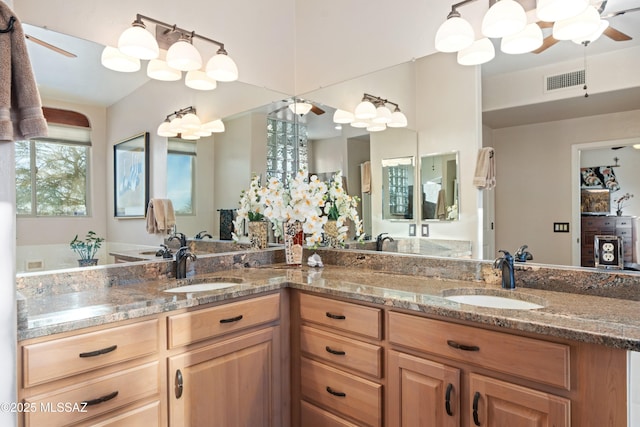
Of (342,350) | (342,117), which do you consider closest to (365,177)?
(342,117)

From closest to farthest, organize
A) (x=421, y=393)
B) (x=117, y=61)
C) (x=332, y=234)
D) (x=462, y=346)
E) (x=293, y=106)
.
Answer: (x=462, y=346) < (x=421, y=393) < (x=117, y=61) < (x=332, y=234) < (x=293, y=106)

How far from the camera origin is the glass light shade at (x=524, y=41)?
1.82 m

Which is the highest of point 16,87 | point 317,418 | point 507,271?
point 16,87

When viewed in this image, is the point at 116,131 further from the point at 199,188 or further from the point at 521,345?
the point at 521,345

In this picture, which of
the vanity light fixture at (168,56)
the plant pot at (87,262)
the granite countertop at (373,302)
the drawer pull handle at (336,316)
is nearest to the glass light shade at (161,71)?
the vanity light fixture at (168,56)

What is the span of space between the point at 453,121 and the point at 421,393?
1.42m

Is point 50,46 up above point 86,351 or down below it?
above

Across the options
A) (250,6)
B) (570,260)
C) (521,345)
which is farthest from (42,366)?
(250,6)

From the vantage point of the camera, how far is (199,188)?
2514 mm

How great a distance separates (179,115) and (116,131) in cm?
41

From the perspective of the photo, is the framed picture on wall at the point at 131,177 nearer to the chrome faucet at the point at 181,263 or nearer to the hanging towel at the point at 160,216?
the hanging towel at the point at 160,216

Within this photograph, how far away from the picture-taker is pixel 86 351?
134 cm

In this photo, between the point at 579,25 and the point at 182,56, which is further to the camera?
the point at 182,56

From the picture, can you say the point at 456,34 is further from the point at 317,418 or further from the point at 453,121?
the point at 317,418
